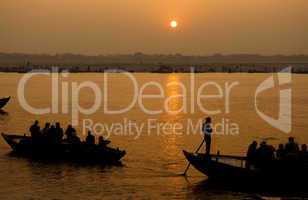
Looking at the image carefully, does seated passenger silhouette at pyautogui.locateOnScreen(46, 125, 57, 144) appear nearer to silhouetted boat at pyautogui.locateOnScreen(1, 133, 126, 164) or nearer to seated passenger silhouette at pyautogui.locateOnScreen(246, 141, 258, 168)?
silhouetted boat at pyautogui.locateOnScreen(1, 133, 126, 164)

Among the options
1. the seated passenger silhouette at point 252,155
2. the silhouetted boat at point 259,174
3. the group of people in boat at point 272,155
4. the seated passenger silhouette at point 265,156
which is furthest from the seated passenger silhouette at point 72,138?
the seated passenger silhouette at point 265,156

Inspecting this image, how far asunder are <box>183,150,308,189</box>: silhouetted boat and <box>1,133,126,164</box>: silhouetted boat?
191 inches

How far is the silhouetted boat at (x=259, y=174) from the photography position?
69.0ft

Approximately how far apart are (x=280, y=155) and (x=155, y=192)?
4.49 meters

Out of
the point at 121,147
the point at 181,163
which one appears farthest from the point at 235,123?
the point at 181,163

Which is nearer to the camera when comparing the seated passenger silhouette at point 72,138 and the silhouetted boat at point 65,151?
the silhouetted boat at point 65,151

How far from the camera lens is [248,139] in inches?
1443

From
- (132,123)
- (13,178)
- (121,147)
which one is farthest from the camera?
(132,123)

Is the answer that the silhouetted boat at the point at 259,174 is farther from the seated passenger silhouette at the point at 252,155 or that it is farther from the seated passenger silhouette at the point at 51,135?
the seated passenger silhouette at the point at 51,135

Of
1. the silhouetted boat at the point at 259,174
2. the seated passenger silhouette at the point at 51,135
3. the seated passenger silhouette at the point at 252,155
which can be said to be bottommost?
the silhouetted boat at the point at 259,174

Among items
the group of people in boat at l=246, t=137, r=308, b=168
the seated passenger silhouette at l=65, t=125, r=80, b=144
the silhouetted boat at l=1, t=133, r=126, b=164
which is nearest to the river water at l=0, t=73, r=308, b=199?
the silhouetted boat at l=1, t=133, r=126, b=164

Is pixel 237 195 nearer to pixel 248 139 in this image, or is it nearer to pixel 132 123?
pixel 248 139

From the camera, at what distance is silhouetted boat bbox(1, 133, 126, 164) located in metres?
26.0

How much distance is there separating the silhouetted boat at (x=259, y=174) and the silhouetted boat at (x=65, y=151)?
4855mm
